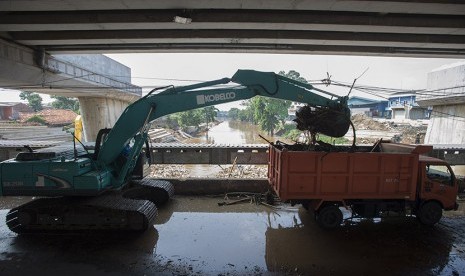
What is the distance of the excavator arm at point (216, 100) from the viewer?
22.6 feet

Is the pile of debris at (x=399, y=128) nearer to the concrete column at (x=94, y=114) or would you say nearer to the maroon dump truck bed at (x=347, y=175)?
the maroon dump truck bed at (x=347, y=175)

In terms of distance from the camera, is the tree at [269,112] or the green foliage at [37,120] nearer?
the tree at [269,112]

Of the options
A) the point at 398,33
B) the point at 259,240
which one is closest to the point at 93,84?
the point at 259,240

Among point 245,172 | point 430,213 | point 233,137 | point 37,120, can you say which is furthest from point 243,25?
point 37,120

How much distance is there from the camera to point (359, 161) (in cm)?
662

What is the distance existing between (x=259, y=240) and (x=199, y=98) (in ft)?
12.2

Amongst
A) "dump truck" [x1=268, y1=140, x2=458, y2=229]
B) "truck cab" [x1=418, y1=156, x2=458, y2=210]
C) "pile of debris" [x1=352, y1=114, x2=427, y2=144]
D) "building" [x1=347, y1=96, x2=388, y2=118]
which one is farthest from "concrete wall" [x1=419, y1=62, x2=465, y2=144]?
"building" [x1=347, y1=96, x2=388, y2=118]

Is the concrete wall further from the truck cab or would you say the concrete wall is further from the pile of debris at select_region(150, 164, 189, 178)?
the pile of debris at select_region(150, 164, 189, 178)

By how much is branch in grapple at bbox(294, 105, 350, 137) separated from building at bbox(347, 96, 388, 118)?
59209 millimetres

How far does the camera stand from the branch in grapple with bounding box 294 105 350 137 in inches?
269

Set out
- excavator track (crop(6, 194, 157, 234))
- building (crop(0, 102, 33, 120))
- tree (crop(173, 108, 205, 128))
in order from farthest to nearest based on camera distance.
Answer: building (crop(0, 102, 33, 120)), tree (crop(173, 108, 205, 128)), excavator track (crop(6, 194, 157, 234))

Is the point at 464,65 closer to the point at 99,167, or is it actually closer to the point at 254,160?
the point at 254,160

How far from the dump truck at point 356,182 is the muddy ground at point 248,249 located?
581 mm

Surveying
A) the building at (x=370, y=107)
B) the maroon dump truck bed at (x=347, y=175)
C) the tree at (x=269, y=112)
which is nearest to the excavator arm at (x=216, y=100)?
the maroon dump truck bed at (x=347, y=175)
